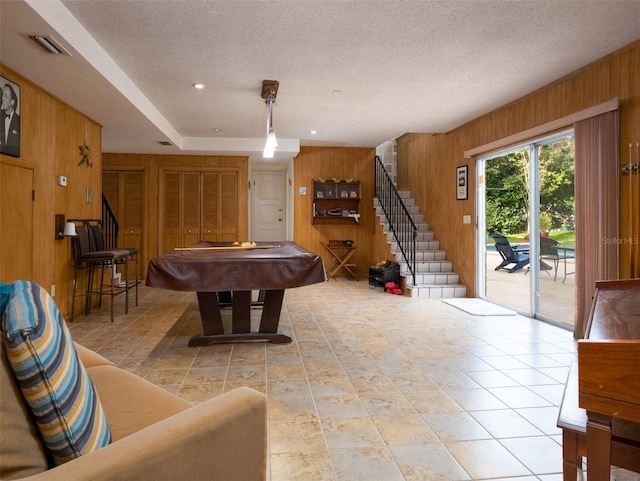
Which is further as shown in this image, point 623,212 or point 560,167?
point 560,167

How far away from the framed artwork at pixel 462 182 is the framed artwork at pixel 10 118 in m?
5.58

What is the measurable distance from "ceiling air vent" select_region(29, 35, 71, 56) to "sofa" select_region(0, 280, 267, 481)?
3.02 m

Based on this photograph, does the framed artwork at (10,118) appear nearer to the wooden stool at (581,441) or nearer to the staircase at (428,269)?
the wooden stool at (581,441)

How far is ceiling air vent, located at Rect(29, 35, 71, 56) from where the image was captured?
289cm

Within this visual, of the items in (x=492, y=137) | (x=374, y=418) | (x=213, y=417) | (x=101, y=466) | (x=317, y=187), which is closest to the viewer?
(x=101, y=466)

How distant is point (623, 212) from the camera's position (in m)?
3.42

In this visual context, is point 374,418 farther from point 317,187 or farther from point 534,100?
point 317,187

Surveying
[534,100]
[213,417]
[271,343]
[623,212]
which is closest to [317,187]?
[534,100]

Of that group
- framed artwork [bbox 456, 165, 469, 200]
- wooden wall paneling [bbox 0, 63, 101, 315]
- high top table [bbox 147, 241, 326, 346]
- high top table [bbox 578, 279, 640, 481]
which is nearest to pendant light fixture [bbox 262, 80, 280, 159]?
high top table [bbox 147, 241, 326, 346]

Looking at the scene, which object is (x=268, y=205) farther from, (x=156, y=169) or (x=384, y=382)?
(x=384, y=382)

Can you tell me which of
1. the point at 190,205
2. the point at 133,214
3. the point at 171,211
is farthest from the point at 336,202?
the point at 133,214

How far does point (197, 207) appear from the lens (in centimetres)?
802

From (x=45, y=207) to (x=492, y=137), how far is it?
549cm

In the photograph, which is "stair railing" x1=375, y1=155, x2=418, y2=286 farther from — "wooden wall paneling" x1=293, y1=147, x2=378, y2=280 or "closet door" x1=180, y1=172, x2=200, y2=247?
"closet door" x1=180, y1=172, x2=200, y2=247
